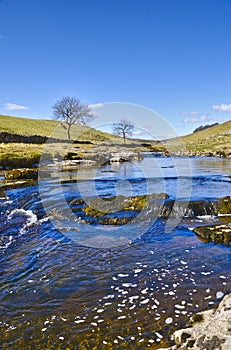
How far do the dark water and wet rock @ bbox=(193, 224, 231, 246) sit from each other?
372 mm

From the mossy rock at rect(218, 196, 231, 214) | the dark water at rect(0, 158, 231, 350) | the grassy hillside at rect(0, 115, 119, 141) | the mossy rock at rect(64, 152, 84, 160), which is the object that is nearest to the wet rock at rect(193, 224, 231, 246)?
the dark water at rect(0, 158, 231, 350)

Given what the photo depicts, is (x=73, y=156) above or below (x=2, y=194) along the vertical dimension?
above

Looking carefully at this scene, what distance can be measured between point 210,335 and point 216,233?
657 cm

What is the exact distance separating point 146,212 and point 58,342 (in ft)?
30.3

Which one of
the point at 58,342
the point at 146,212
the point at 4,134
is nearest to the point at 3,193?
the point at 146,212

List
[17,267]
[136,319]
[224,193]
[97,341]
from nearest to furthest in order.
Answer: [97,341] → [136,319] → [17,267] → [224,193]

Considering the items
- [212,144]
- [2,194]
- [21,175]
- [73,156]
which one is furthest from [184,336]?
[212,144]

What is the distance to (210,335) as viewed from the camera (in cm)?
409

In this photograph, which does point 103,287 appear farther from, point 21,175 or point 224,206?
point 21,175

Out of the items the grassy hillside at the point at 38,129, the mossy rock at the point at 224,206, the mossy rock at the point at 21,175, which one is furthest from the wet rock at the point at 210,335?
the grassy hillside at the point at 38,129

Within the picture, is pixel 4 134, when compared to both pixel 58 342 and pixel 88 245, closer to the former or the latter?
pixel 88 245

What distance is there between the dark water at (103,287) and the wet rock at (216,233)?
1.22 ft

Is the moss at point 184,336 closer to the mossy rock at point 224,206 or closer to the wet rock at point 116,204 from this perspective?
the wet rock at point 116,204

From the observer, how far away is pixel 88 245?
10.1 m
